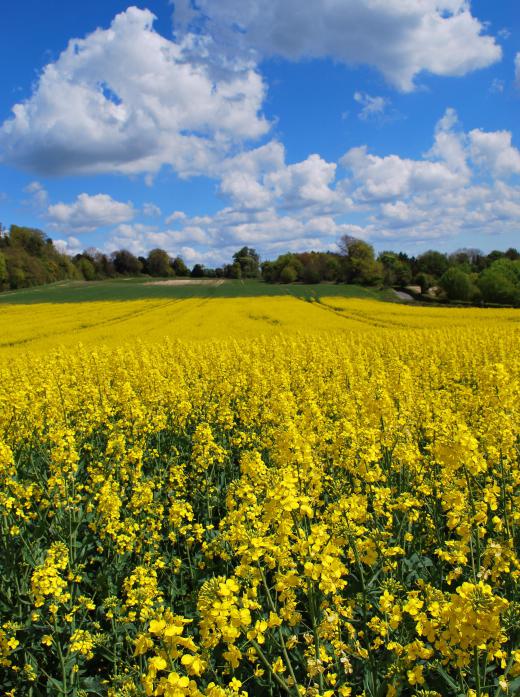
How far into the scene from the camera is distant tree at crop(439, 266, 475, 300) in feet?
210

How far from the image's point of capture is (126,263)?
14962 centimetres

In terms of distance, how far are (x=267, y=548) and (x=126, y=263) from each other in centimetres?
15534

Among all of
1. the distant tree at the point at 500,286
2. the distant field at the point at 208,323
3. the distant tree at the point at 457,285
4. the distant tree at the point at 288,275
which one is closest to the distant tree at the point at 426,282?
the distant tree at the point at 457,285

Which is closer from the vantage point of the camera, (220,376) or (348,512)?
(348,512)

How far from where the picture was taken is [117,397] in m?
10.5

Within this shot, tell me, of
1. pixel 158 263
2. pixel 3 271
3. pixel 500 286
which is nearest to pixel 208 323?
pixel 500 286

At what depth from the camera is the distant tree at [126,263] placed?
148 meters

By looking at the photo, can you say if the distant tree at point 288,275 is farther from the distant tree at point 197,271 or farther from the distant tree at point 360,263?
the distant tree at point 197,271

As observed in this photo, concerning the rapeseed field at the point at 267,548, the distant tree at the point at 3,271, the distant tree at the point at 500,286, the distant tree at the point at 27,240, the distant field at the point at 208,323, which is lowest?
the rapeseed field at the point at 267,548

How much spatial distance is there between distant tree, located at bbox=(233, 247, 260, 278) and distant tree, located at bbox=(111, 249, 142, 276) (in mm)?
31820

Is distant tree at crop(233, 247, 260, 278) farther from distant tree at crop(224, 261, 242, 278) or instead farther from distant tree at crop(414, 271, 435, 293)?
→ distant tree at crop(414, 271, 435, 293)

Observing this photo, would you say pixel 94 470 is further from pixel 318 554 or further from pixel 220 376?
pixel 220 376

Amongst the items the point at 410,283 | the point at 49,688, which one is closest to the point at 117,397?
the point at 49,688

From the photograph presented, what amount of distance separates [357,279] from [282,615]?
95.5 m
